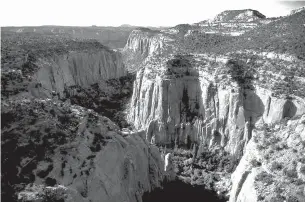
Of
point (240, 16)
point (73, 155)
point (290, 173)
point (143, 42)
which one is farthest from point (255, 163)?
point (143, 42)

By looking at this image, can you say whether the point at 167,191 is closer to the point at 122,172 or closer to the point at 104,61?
the point at 122,172

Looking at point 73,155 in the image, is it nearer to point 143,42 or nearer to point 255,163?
point 255,163

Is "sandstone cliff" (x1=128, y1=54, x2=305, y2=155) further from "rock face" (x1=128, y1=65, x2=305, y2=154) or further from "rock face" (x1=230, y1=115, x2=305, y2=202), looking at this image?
"rock face" (x1=230, y1=115, x2=305, y2=202)

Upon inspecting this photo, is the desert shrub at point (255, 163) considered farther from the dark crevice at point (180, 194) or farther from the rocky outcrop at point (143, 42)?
the rocky outcrop at point (143, 42)

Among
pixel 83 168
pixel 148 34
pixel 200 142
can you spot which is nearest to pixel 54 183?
pixel 83 168

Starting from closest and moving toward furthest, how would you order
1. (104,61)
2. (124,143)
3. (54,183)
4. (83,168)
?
(54,183) < (83,168) < (124,143) < (104,61)

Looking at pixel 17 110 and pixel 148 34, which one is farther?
pixel 148 34
